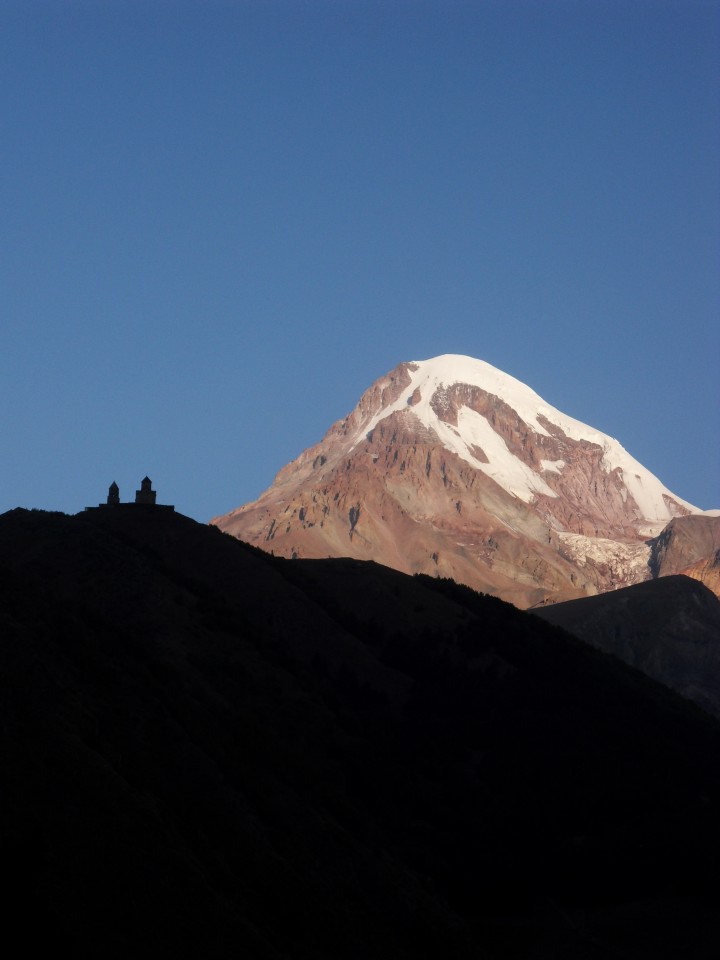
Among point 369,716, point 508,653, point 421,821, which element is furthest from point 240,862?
point 508,653

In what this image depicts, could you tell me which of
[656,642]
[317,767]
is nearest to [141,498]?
[317,767]

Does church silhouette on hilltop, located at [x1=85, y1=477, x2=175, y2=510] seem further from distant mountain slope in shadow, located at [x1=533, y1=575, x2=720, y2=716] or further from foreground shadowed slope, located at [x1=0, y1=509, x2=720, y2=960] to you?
distant mountain slope in shadow, located at [x1=533, y1=575, x2=720, y2=716]

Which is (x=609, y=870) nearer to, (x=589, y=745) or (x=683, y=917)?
(x=683, y=917)

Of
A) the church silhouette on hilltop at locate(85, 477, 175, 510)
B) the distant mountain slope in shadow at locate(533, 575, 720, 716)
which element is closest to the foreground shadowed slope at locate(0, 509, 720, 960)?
the church silhouette on hilltop at locate(85, 477, 175, 510)

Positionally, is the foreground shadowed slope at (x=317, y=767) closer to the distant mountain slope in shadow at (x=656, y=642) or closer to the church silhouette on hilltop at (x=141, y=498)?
the church silhouette on hilltop at (x=141, y=498)

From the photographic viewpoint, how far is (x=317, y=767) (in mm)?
83188

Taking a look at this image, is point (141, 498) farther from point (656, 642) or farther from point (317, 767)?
point (656, 642)

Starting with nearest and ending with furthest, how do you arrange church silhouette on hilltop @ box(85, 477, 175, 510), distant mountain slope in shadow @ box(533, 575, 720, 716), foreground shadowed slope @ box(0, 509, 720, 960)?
foreground shadowed slope @ box(0, 509, 720, 960) < church silhouette on hilltop @ box(85, 477, 175, 510) < distant mountain slope in shadow @ box(533, 575, 720, 716)

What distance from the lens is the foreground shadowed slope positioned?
169ft

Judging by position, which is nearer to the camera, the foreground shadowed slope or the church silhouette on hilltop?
the foreground shadowed slope

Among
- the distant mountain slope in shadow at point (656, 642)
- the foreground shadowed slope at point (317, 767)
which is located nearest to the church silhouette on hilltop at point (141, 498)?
the foreground shadowed slope at point (317, 767)

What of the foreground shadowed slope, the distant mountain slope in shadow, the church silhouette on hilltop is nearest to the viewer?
the foreground shadowed slope

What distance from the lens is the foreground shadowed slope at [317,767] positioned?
169ft

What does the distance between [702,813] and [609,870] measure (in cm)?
1200
